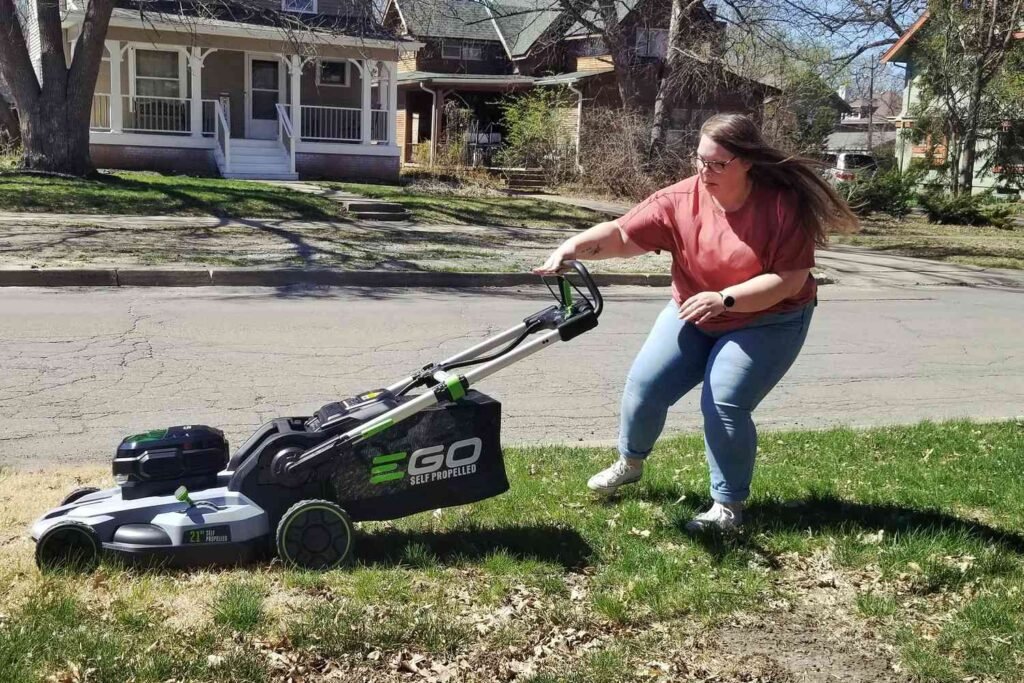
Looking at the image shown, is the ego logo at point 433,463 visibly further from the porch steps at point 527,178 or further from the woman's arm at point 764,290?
the porch steps at point 527,178

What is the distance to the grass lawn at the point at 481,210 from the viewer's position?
21156 millimetres

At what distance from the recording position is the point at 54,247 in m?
14.1

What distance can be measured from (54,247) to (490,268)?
19.0 feet

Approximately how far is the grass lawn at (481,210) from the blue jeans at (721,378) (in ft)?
52.3

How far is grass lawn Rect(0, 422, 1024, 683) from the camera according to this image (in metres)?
3.40

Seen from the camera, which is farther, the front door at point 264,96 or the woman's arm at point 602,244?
the front door at point 264,96

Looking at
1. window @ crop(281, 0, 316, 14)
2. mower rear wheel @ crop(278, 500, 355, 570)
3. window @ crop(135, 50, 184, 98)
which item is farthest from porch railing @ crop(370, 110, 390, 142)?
mower rear wheel @ crop(278, 500, 355, 570)

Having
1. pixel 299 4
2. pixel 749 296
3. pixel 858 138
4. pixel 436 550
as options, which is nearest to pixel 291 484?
pixel 436 550

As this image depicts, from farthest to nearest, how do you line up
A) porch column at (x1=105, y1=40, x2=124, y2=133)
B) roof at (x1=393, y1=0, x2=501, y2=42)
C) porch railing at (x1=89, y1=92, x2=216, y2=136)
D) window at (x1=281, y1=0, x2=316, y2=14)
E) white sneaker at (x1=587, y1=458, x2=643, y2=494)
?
roof at (x1=393, y1=0, x2=501, y2=42) → window at (x1=281, y1=0, x2=316, y2=14) → porch railing at (x1=89, y1=92, x2=216, y2=136) → porch column at (x1=105, y1=40, x2=124, y2=133) → white sneaker at (x1=587, y1=458, x2=643, y2=494)

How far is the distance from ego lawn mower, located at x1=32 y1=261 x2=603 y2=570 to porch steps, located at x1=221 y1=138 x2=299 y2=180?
24.5m

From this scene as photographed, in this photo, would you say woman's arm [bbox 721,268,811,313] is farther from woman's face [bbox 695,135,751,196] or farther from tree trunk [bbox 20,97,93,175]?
tree trunk [bbox 20,97,93,175]

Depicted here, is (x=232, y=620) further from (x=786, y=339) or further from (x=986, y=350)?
(x=986, y=350)

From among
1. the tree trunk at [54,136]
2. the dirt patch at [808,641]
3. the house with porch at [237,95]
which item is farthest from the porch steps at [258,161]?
the dirt patch at [808,641]

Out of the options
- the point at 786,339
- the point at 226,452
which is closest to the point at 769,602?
the point at 786,339
